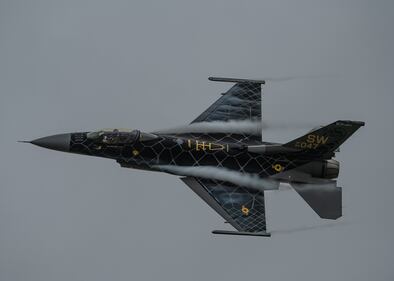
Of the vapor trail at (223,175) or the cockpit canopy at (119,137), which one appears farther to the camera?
the vapor trail at (223,175)

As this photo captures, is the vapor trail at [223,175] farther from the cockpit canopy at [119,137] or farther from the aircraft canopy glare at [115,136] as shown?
the aircraft canopy glare at [115,136]

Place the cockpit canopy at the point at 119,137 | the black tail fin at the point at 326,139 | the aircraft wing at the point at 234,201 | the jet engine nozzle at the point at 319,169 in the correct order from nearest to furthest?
the aircraft wing at the point at 234,201, the black tail fin at the point at 326,139, the cockpit canopy at the point at 119,137, the jet engine nozzle at the point at 319,169

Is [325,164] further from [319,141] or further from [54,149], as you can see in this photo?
[54,149]

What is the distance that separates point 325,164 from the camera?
47.0 m

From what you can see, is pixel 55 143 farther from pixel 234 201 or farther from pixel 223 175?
pixel 234 201

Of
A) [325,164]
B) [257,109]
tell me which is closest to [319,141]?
[325,164]

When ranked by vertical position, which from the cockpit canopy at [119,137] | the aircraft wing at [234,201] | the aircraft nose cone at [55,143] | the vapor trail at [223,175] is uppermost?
the cockpit canopy at [119,137]

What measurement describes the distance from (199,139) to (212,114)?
2.70 metres

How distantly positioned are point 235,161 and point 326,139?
15.6ft

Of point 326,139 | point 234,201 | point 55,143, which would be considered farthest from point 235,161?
point 55,143

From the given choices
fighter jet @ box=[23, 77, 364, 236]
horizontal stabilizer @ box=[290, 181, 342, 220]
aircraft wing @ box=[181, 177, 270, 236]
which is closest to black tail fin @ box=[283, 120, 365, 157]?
fighter jet @ box=[23, 77, 364, 236]

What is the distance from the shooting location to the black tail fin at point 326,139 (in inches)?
1811

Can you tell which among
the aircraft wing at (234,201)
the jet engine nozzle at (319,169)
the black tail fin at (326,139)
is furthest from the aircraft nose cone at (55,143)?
the jet engine nozzle at (319,169)

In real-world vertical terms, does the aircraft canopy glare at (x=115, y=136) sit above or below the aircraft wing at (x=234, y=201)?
above
